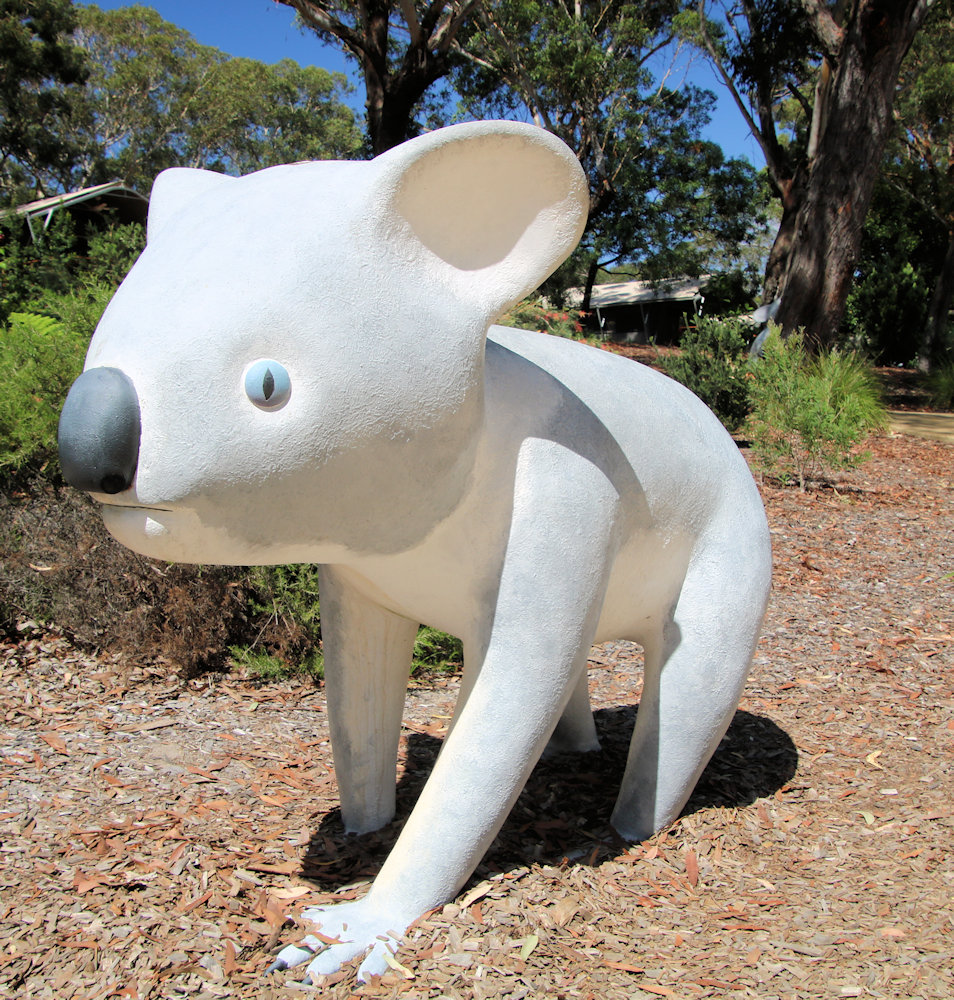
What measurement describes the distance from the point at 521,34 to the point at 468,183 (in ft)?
59.9

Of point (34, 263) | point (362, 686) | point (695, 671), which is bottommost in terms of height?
point (362, 686)

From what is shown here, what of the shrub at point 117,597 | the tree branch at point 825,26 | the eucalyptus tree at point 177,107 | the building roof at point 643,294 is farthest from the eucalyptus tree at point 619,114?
the shrub at point 117,597

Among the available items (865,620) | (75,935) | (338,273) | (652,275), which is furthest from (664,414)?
(652,275)

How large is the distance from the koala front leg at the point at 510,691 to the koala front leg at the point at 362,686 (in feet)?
1.55

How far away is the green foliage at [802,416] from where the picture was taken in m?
8.22

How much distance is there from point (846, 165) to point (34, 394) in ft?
31.6

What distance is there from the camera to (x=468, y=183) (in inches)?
70.6

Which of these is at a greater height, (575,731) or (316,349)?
(316,349)

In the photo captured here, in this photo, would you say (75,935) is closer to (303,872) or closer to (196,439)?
(303,872)

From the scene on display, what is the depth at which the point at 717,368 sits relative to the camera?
33.7ft

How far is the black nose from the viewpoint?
1482 mm

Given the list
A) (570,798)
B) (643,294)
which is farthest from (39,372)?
(643,294)

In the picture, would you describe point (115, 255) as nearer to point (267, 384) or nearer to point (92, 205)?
point (267, 384)

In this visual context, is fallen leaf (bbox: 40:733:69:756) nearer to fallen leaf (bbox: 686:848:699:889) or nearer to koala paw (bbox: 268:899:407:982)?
koala paw (bbox: 268:899:407:982)
